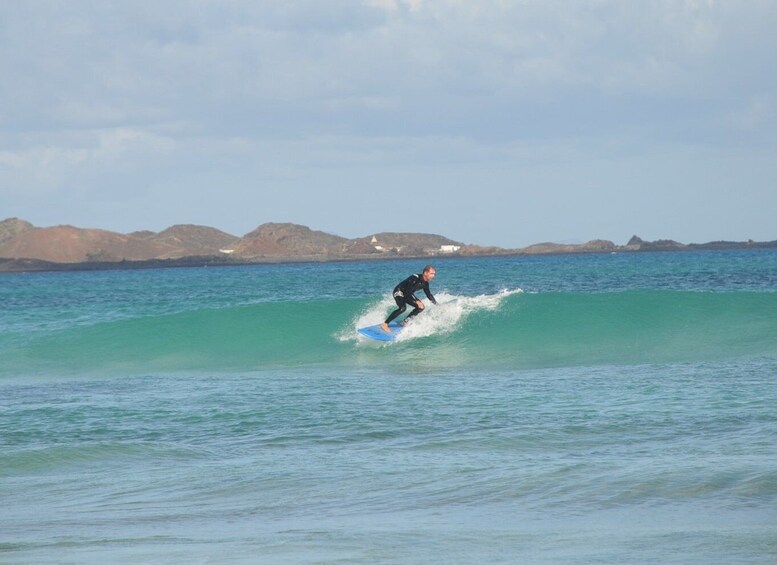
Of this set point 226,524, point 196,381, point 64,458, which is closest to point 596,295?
point 196,381

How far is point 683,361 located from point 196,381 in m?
7.48

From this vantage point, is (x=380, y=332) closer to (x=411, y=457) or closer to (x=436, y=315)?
(x=436, y=315)

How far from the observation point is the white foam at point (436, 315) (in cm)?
2033

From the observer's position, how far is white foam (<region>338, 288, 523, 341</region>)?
20.3 metres

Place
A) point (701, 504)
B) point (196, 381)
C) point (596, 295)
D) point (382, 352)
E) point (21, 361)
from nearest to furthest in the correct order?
point (701, 504) → point (196, 381) → point (382, 352) → point (21, 361) → point (596, 295)

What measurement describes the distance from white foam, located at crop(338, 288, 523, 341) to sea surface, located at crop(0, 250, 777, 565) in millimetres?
1104

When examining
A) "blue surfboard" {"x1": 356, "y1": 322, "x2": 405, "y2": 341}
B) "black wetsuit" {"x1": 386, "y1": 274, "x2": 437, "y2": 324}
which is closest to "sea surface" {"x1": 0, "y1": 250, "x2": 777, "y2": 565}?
"blue surfboard" {"x1": 356, "y1": 322, "x2": 405, "y2": 341}

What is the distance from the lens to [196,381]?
49.5 ft

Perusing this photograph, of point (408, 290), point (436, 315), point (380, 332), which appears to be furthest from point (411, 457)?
point (436, 315)

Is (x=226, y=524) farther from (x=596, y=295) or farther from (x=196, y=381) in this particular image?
(x=596, y=295)

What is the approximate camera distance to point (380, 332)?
19703 mm

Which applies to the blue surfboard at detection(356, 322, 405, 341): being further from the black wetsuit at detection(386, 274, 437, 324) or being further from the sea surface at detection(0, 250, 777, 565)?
the black wetsuit at detection(386, 274, 437, 324)

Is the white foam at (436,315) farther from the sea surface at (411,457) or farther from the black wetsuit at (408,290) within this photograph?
the black wetsuit at (408,290)

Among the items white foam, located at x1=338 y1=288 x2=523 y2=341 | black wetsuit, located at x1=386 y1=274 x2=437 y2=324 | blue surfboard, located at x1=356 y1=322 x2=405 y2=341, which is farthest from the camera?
white foam, located at x1=338 y1=288 x2=523 y2=341
